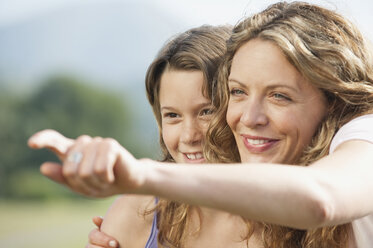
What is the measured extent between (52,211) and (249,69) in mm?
27785

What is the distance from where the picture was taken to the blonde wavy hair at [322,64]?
9.03 ft

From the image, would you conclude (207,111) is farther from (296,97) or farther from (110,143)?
(110,143)

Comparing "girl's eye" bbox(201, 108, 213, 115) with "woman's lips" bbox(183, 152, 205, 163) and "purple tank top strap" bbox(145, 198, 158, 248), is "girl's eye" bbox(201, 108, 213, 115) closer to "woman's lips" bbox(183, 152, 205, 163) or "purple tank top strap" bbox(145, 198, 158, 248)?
"woman's lips" bbox(183, 152, 205, 163)

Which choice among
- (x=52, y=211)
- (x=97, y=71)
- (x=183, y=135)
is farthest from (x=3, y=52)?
(x=183, y=135)

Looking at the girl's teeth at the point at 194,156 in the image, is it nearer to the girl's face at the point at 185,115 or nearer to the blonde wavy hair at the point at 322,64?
the girl's face at the point at 185,115

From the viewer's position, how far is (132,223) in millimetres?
3166

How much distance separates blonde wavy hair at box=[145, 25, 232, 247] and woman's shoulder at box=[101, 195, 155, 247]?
4cm

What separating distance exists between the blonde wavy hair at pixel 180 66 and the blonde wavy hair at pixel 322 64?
32 centimetres

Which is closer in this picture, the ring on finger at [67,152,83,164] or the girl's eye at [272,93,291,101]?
the ring on finger at [67,152,83,164]

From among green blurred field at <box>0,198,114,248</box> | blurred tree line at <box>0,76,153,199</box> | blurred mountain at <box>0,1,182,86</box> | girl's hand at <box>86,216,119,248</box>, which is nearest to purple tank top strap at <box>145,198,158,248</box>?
girl's hand at <box>86,216,119,248</box>

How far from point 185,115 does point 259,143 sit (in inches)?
22.9

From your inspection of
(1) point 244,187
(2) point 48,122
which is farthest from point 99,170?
(2) point 48,122

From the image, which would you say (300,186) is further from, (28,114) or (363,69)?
(28,114)

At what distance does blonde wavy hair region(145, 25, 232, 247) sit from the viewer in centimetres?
314
